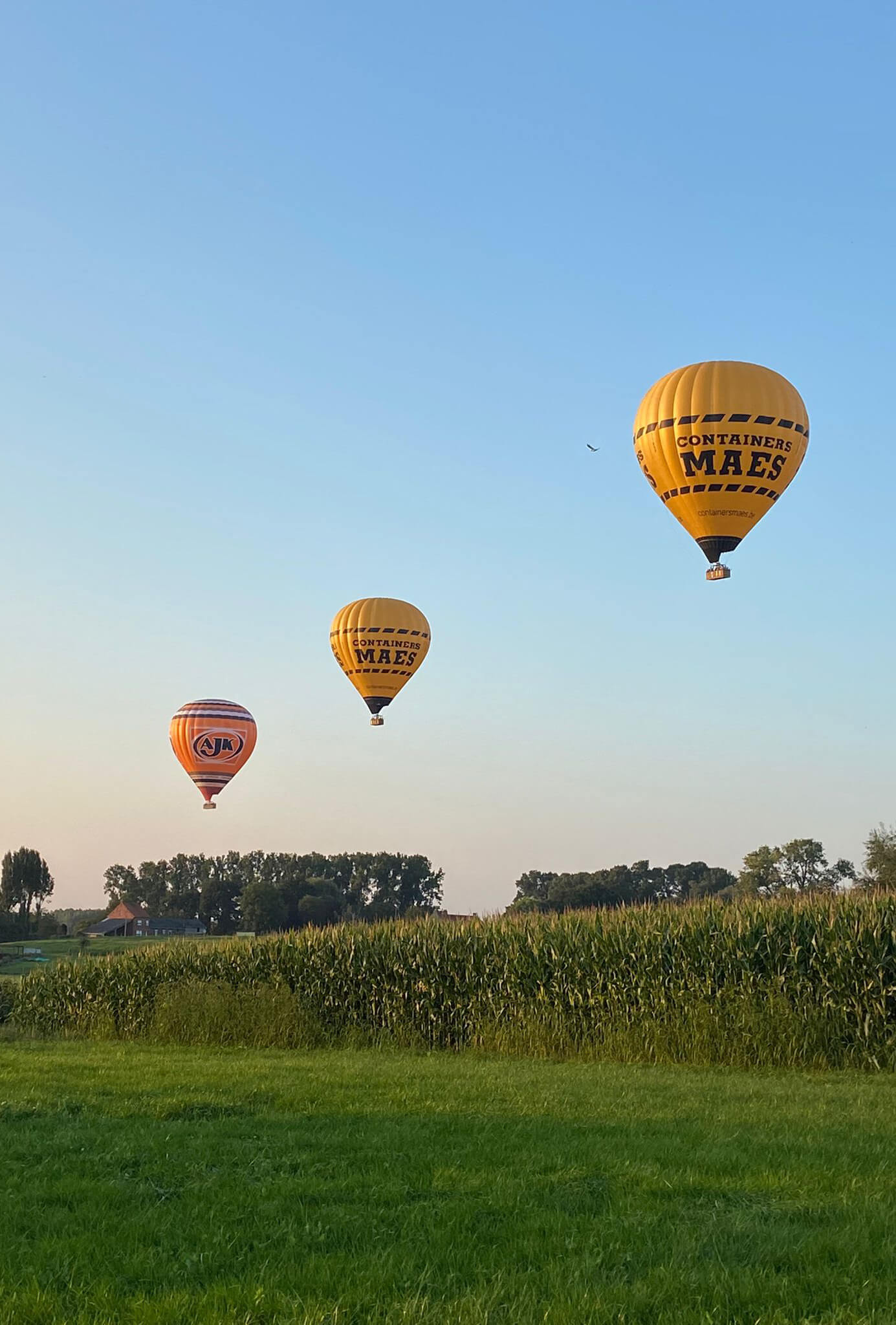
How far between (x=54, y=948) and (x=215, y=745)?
50.0 m

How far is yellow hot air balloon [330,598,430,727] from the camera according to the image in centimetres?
4078

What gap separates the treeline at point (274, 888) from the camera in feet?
348

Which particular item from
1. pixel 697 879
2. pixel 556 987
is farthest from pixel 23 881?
pixel 556 987

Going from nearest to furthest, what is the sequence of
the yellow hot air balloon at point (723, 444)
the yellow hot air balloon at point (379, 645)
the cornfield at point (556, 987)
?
the cornfield at point (556, 987), the yellow hot air balloon at point (723, 444), the yellow hot air balloon at point (379, 645)

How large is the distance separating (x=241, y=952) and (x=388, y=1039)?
17.9 feet

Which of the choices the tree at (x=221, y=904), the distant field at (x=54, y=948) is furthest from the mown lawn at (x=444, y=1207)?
the tree at (x=221, y=904)

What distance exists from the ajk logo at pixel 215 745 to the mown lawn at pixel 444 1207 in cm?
3329

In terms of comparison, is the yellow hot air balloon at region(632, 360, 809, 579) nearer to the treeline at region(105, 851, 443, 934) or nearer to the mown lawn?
the mown lawn

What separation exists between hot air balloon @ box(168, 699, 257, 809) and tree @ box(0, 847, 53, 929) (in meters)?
88.1

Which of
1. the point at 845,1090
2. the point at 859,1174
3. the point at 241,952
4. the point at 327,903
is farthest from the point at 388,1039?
the point at 327,903

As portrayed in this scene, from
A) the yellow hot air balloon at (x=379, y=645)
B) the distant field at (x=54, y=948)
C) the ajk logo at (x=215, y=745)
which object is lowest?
the distant field at (x=54, y=948)

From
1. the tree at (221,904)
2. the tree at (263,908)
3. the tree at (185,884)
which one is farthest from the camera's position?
the tree at (185,884)

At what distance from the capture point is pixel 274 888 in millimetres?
111062

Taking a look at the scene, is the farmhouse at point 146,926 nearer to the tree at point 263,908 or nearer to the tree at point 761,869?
the tree at point 263,908
